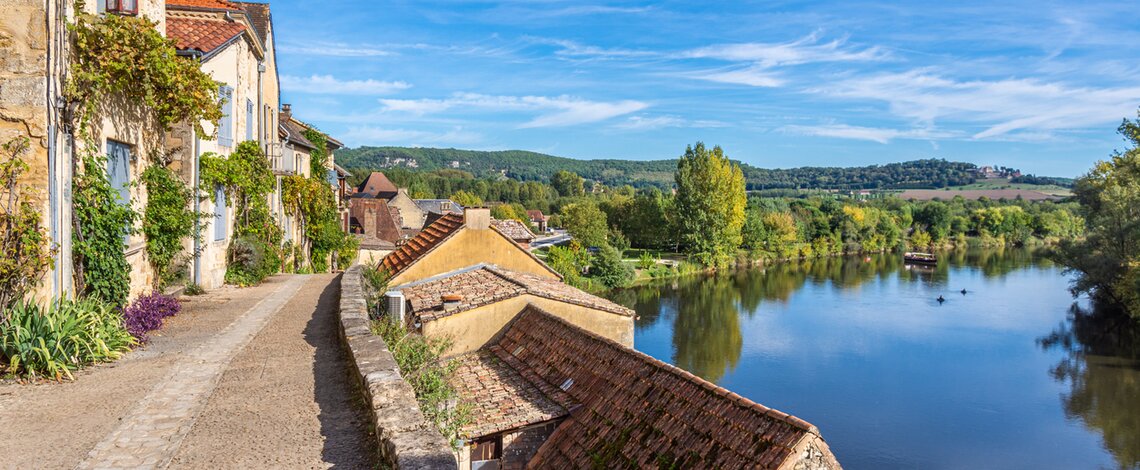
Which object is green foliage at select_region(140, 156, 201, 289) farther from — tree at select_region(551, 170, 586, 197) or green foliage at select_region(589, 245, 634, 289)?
tree at select_region(551, 170, 586, 197)

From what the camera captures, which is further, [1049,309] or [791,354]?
[1049,309]

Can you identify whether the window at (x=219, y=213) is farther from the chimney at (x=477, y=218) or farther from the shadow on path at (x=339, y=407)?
the shadow on path at (x=339, y=407)

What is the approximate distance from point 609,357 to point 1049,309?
43.9 meters

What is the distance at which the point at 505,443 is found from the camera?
912cm

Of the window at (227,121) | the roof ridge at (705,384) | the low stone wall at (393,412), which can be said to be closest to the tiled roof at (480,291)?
the roof ridge at (705,384)

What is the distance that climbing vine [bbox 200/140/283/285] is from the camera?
13.7 m

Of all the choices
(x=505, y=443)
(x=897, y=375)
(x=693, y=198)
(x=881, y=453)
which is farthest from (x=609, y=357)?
(x=693, y=198)

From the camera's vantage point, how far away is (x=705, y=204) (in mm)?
60938

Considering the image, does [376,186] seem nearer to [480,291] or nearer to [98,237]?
[480,291]

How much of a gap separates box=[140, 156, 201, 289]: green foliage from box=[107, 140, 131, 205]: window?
Result: 0.66 meters

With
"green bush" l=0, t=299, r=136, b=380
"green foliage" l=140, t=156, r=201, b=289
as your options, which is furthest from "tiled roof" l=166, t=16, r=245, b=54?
"green bush" l=0, t=299, r=136, b=380

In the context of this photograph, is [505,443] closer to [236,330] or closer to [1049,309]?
[236,330]

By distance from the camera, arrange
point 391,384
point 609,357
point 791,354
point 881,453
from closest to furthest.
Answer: point 391,384 < point 609,357 < point 881,453 < point 791,354

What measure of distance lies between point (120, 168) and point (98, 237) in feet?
5.87
